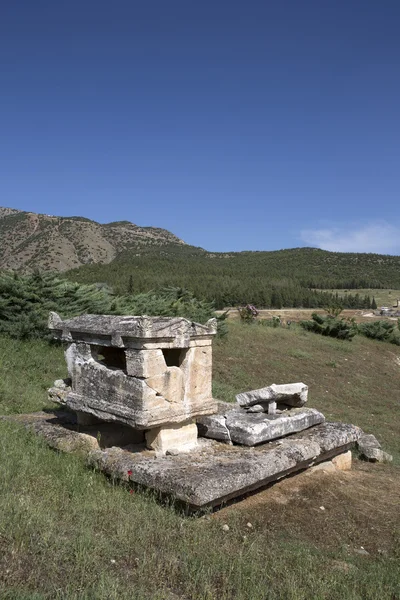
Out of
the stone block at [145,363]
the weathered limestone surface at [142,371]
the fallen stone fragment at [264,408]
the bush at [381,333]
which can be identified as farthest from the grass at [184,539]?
the bush at [381,333]

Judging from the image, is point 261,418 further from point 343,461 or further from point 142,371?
point 142,371

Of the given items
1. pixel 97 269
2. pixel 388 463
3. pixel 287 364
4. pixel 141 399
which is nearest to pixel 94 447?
pixel 141 399

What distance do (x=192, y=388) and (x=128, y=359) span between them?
0.82 meters

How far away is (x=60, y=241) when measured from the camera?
248ft

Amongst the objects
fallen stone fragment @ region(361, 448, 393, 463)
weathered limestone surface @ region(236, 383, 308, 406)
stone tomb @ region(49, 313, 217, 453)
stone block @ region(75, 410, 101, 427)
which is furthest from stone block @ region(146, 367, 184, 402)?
fallen stone fragment @ region(361, 448, 393, 463)

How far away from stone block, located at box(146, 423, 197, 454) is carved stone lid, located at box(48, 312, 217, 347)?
933 mm

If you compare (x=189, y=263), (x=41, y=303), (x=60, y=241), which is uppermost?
(x=60, y=241)

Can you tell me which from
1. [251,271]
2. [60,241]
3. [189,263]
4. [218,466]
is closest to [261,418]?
[218,466]

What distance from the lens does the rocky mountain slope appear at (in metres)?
68.8

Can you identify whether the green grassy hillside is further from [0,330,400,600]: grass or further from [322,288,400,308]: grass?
[0,330,400,600]: grass

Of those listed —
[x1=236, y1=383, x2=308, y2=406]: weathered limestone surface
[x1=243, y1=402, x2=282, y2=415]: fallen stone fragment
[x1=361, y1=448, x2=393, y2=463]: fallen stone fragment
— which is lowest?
[x1=361, y1=448, x2=393, y2=463]: fallen stone fragment

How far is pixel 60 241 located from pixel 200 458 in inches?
2949

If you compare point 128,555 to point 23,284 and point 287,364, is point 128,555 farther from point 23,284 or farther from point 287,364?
point 287,364

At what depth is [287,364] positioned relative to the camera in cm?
1534
